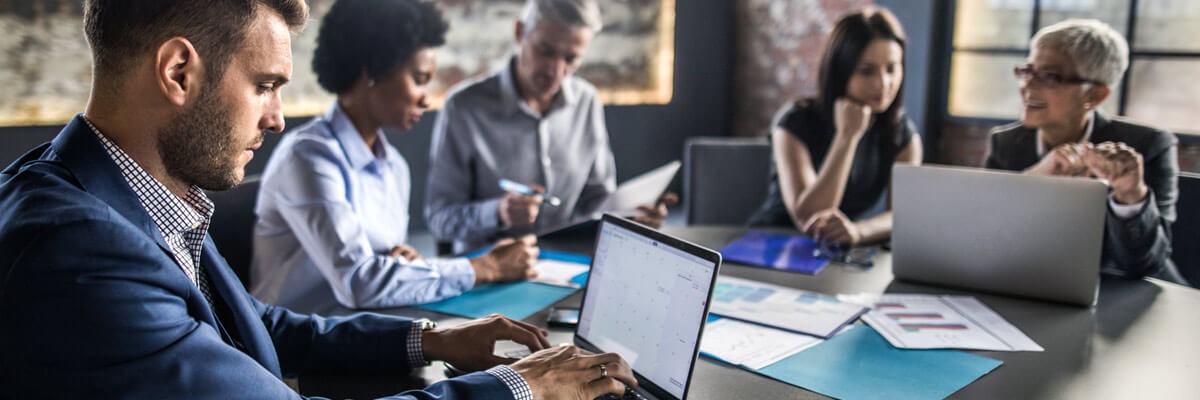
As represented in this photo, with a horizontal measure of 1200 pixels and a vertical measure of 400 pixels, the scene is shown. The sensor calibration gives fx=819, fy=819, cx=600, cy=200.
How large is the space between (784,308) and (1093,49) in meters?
1.14

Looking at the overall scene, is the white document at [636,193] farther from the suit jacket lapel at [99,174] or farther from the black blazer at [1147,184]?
the suit jacket lapel at [99,174]

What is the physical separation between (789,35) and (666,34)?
862 mm

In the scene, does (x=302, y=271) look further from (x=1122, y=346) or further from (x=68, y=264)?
(x=1122, y=346)

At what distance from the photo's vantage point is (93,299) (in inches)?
32.6

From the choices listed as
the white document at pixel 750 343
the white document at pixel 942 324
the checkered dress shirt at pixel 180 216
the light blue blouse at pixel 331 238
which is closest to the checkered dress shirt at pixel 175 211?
the checkered dress shirt at pixel 180 216

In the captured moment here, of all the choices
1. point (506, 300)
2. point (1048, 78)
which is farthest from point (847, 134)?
point (506, 300)

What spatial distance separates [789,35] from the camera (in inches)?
222

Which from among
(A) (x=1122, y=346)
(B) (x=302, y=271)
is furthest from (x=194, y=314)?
(A) (x=1122, y=346)

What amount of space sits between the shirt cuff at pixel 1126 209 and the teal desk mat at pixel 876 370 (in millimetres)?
755

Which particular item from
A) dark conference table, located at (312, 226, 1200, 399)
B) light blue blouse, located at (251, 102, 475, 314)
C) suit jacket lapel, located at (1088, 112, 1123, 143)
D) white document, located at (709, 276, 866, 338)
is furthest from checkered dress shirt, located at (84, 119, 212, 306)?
suit jacket lapel, located at (1088, 112, 1123, 143)

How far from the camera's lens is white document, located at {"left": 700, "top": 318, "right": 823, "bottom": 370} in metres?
1.39

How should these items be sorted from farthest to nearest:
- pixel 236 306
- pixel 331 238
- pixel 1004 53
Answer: pixel 1004 53
pixel 331 238
pixel 236 306

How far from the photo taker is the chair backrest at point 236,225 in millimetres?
2033

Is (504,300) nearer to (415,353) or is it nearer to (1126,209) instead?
(415,353)
